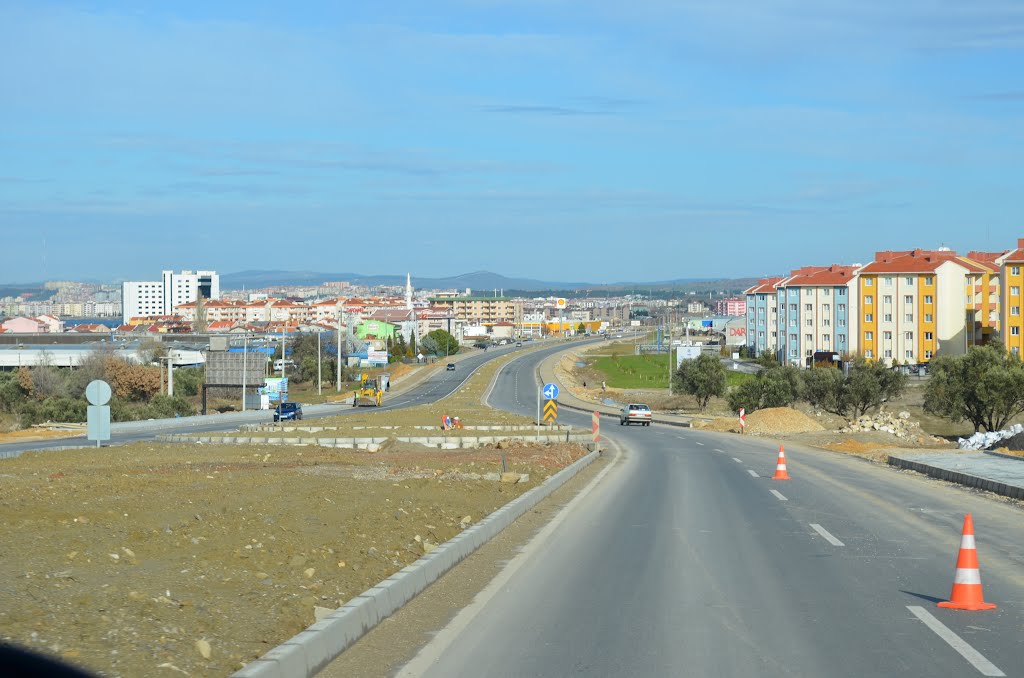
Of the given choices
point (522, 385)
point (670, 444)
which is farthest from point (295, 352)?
point (670, 444)

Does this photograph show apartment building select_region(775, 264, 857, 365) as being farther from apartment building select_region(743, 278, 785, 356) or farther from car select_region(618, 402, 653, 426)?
car select_region(618, 402, 653, 426)

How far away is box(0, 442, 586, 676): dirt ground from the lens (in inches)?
304

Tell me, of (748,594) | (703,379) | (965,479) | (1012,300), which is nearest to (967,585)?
(748,594)

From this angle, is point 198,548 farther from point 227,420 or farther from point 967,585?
point 227,420

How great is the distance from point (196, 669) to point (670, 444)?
122ft

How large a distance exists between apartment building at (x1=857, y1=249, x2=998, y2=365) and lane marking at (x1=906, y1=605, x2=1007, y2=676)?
3973 inches

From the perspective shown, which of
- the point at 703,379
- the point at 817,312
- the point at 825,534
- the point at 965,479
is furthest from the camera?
the point at 817,312

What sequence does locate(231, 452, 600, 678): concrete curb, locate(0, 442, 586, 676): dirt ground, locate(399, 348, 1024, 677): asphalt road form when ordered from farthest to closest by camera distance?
locate(399, 348, 1024, 677): asphalt road, locate(0, 442, 586, 676): dirt ground, locate(231, 452, 600, 678): concrete curb

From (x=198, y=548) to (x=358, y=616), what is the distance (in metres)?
3.70

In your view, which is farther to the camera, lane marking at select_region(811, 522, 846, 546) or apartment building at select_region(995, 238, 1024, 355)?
apartment building at select_region(995, 238, 1024, 355)

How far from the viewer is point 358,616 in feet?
29.2

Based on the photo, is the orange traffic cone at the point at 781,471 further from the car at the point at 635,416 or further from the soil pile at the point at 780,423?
the car at the point at 635,416

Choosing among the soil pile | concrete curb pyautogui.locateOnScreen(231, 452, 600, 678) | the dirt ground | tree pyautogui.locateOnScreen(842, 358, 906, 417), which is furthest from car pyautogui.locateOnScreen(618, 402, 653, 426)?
concrete curb pyautogui.locateOnScreen(231, 452, 600, 678)

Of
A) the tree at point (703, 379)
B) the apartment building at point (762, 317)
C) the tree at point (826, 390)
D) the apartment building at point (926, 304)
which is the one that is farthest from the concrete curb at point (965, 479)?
the apartment building at point (762, 317)
